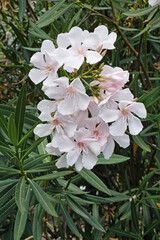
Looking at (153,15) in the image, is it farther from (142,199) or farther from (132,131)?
(142,199)

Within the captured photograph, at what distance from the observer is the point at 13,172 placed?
120 centimetres

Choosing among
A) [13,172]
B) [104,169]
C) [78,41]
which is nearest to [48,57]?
[78,41]

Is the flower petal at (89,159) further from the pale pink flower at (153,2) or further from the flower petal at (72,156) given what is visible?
the pale pink flower at (153,2)

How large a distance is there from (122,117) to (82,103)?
14 centimetres

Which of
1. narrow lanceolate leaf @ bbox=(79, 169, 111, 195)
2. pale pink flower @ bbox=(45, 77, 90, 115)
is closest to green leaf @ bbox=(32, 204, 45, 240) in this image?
narrow lanceolate leaf @ bbox=(79, 169, 111, 195)

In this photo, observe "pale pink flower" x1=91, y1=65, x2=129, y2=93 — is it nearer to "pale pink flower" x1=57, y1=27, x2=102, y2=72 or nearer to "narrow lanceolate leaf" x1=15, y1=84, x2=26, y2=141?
"pale pink flower" x1=57, y1=27, x2=102, y2=72

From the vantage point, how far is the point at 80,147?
1.01 meters

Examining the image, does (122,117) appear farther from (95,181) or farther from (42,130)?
(95,181)

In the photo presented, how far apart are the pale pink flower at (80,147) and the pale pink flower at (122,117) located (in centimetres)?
6

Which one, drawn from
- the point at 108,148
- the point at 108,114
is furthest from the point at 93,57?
the point at 108,148

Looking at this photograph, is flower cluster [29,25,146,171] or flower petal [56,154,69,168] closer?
flower cluster [29,25,146,171]

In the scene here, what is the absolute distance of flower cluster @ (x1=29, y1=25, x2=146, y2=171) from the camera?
0.95 metres

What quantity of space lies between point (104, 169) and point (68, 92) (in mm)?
1497

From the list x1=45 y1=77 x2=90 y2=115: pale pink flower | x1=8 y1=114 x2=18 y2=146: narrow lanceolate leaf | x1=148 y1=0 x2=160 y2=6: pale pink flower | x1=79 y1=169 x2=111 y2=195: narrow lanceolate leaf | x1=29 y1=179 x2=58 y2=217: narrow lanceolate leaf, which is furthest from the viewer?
A: x1=148 y1=0 x2=160 y2=6: pale pink flower
